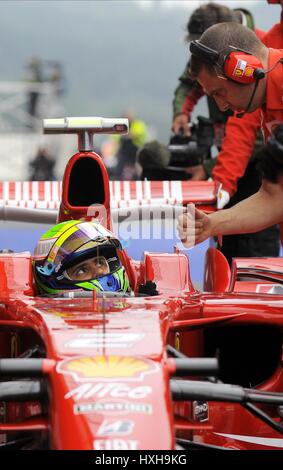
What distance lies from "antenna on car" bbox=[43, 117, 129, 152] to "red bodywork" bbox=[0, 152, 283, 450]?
227 mm

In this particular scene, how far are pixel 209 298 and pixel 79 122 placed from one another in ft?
5.59

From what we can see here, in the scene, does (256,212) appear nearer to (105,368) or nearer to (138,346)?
(138,346)

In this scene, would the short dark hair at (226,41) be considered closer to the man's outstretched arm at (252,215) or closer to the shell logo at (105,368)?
the man's outstretched arm at (252,215)

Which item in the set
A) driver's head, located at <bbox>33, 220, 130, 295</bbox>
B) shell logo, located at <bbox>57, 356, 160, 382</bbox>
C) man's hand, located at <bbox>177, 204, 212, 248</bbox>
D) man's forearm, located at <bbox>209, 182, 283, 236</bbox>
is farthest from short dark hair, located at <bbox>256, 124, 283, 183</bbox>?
shell logo, located at <bbox>57, 356, 160, 382</bbox>

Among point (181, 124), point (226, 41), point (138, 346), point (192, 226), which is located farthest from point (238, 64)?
point (181, 124)

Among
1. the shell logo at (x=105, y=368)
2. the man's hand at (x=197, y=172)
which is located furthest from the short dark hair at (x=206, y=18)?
the shell logo at (x=105, y=368)

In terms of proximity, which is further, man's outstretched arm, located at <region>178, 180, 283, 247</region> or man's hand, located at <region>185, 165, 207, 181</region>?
man's hand, located at <region>185, 165, 207, 181</region>

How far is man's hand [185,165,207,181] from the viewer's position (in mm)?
9289

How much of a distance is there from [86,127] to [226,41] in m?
0.90

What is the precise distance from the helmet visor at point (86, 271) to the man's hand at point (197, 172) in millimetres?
4602

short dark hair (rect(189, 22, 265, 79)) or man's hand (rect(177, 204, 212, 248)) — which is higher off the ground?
short dark hair (rect(189, 22, 265, 79))

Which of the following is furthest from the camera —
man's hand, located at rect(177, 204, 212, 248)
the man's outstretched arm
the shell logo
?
the man's outstretched arm

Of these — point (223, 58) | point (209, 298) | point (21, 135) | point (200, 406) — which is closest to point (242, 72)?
point (223, 58)

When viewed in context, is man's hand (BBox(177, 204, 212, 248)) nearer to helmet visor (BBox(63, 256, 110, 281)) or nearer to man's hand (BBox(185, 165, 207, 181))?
helmet visor (BBox(63, 256, 110, 281))
